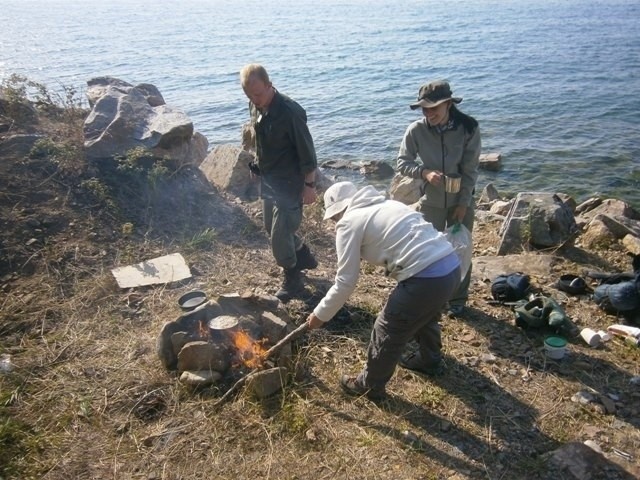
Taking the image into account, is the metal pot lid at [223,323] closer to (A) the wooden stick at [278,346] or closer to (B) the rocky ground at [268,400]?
(A) the wooden stick at [278,346]

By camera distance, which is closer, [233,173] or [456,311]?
[456,311]

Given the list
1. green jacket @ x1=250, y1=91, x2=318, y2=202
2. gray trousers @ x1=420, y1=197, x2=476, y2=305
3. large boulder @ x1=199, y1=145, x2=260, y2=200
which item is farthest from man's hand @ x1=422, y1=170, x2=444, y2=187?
large boulder @ x1=199, y1=145, x2=260, y2=200

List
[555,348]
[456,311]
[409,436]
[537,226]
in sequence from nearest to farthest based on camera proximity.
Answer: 1. [409,436]
2. [555,348]
3. [456,311]
4. [537,226]

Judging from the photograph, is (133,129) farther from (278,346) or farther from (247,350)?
(278,346)

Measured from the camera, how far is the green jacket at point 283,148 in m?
4.50

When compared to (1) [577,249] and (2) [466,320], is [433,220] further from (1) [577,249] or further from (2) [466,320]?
(1) [577,249]

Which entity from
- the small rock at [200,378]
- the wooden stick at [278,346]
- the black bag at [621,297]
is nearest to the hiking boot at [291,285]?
the wooden stick at [278,346]

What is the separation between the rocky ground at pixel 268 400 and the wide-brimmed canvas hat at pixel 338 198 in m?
1.52

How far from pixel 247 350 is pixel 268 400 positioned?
1.47 ft

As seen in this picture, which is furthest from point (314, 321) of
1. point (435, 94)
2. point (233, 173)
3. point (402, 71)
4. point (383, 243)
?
point (402, 71)

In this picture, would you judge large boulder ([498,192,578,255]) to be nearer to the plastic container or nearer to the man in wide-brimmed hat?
the man in wide-brimmed hat

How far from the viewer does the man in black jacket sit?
4414mm

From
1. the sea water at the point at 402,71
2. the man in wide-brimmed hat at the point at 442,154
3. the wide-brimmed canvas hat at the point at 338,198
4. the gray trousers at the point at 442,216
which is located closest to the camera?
the wide-brimmed canvas hat at the point at 338,198

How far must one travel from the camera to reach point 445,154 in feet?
14.9
